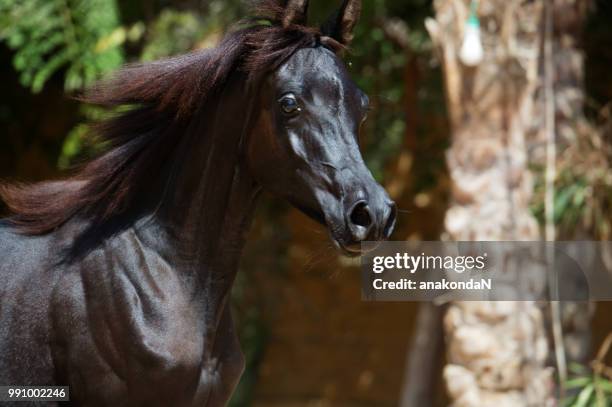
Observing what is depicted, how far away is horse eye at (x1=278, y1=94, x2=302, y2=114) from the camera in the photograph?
2.65 m

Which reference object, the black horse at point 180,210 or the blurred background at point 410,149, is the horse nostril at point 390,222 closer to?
the black horse at point 180,210

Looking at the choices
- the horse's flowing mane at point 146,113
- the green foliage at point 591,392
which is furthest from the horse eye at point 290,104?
the green foliage at point 591,392

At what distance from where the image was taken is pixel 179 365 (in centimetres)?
262

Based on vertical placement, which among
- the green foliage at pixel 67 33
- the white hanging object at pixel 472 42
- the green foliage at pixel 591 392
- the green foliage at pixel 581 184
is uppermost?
the white hanging object at pixel 472 42

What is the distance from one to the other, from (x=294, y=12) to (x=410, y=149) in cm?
462

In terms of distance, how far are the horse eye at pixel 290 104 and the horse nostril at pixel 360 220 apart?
1.03 feet

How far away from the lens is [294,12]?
2756 mm

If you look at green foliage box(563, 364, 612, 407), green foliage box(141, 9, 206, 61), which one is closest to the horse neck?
green foliage box(563, 364, 612, 407)

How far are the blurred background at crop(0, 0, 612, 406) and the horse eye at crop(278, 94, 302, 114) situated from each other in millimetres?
394

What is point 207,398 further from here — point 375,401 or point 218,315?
point 375,401

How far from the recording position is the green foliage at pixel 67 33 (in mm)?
5652

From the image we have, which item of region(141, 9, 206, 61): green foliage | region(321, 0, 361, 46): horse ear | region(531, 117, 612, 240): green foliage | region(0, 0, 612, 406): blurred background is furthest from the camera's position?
region(141, 9, 206, 61): green foliage

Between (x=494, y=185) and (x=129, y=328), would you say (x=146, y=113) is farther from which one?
(x=494, y=185)

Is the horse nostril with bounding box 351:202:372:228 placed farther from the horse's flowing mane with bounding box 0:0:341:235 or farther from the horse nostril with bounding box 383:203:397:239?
the horse's flowing mane with bounding box 0:0:341:235
